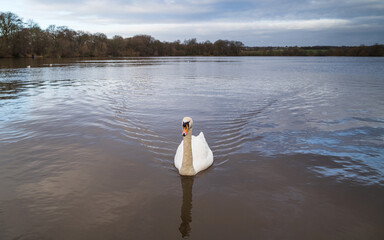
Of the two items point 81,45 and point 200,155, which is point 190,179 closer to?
point 200,155

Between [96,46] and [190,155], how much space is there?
11342cm

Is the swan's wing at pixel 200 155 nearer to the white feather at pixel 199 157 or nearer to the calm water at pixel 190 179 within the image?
the white feather at pixel 199 157

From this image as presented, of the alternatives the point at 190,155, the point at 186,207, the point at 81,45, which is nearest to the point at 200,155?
the point at 190,155

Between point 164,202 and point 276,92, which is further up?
point 276,92

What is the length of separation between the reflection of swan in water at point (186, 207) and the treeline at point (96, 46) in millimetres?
81347

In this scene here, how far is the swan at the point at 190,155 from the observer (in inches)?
248

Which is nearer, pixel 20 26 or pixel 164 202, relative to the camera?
pixel 164 202

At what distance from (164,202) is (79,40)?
117m

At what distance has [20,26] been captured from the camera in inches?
3029

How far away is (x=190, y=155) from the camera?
6.34 meters

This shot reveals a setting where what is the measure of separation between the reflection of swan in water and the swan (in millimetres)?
250

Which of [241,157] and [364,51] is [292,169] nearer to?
[241,157]

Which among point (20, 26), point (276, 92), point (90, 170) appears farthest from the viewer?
point (20, 26)

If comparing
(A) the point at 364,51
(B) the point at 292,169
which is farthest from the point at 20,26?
(A) the point at 364,51
